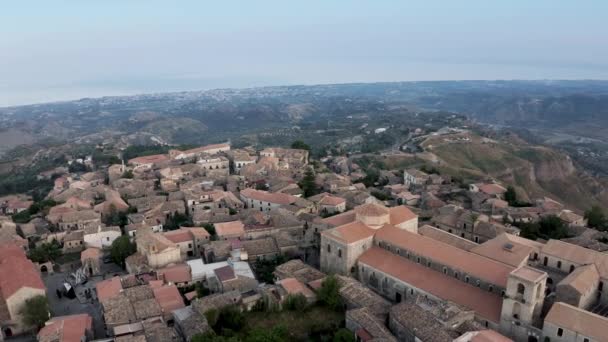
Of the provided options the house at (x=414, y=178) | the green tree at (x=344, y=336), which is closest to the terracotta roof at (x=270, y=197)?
the house at (x=414, y=178)

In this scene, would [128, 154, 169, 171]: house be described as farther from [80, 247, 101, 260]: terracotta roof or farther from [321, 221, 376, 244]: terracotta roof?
[321, 221, 376, 244]: terracotta roof

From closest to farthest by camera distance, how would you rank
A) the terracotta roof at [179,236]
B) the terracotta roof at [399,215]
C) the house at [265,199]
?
the terracotta roof at [399,215]
the terracotta roof at [179,236]
the house at [265,199]

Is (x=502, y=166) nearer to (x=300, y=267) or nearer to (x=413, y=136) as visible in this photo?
(x=413, y=136)

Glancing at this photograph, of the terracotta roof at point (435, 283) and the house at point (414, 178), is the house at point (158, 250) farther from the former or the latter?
the house at point (414, 178)

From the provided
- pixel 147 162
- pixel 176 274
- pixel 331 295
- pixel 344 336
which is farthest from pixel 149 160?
pixel 344 336

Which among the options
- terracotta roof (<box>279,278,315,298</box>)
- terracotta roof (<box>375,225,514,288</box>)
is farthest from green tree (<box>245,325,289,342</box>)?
terracotta roof (<box>375,225,514,288</box>)

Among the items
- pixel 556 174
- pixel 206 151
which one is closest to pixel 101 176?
pixel 206 151
